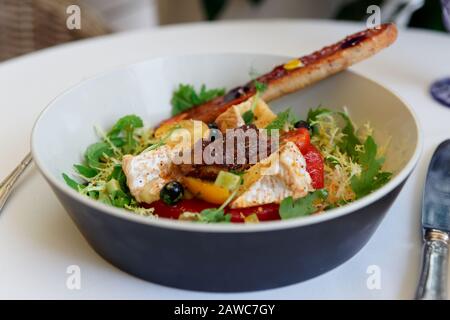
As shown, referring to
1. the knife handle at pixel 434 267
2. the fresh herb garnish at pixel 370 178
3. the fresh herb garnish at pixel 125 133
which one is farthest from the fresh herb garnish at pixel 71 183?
the knife handle at pixel 434 267

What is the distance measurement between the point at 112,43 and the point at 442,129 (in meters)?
1.22

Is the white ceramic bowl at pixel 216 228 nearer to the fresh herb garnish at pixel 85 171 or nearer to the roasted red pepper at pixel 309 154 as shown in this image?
the fresh herb garnish at pixel 85 171

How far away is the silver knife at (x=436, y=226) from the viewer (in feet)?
3.28

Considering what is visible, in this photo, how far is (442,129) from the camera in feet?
5.50

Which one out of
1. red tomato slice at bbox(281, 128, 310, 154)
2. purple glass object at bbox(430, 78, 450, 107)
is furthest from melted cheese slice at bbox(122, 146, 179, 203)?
purple glass object at bbox(430, 78, 450, 107)

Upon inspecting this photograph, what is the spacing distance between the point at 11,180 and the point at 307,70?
0.78 meters

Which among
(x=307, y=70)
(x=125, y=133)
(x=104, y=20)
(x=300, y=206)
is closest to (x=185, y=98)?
(x=125, y=133)

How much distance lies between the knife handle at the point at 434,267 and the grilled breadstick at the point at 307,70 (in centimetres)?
53

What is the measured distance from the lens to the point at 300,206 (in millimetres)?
1095

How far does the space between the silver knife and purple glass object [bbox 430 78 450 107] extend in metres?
0.42

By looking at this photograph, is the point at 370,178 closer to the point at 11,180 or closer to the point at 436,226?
the point at 436,226

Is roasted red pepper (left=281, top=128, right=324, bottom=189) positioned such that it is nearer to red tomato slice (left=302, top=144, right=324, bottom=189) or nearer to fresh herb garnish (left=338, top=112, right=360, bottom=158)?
red tomato slice (left=302, top=144, right=324, bottom=189)

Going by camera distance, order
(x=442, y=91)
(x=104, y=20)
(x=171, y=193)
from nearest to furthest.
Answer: (x=171, y=193) → (x=442, y=91) → (x=104, y=20)
